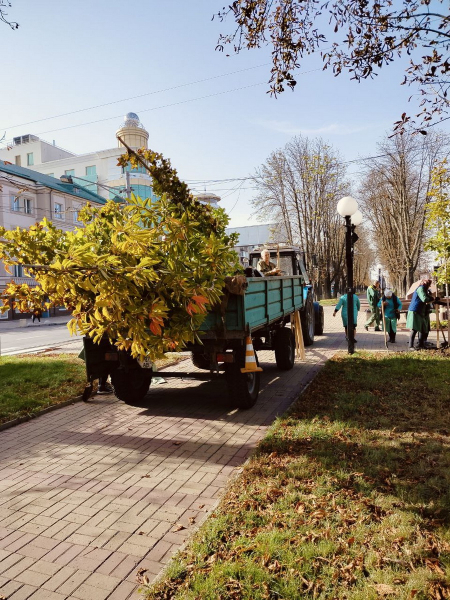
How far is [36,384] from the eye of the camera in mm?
8117

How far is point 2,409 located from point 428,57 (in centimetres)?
660

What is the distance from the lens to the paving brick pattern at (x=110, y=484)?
2.89 metres

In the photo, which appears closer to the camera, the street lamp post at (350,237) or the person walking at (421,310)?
the street lamp post at (350,237)

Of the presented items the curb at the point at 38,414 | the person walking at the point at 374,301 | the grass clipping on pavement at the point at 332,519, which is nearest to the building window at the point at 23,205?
the person walking at the point at 374,301

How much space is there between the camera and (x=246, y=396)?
250 inches

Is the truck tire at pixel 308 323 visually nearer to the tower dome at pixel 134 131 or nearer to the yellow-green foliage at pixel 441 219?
the yellow-green foliage at pixel 441 219

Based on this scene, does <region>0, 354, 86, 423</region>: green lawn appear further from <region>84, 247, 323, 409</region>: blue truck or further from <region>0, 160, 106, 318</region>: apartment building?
<region>0, 160, 106, 318</region>: apartment building

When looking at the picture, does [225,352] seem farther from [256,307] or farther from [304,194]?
[304,194]

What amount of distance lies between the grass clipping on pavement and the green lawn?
12.2ft

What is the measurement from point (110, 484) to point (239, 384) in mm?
2520

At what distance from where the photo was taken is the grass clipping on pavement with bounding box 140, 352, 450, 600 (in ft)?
8.52

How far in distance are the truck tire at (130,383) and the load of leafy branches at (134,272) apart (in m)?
2.12

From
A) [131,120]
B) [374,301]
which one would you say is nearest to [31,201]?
[131,120]

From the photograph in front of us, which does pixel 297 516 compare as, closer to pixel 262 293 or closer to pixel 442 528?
pixel 442 528
